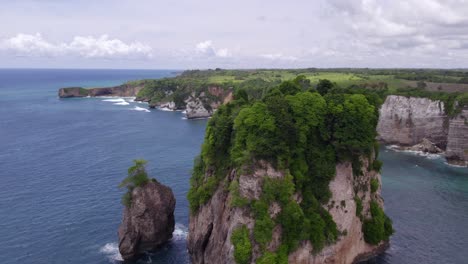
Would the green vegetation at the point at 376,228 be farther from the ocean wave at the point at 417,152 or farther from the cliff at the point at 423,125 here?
the ocean wave at the point at 417,152

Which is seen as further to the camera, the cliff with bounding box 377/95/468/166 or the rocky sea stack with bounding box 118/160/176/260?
the cliff with bounding box 377/95/468/166

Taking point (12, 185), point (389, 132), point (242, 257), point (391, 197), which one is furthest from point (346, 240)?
point (389, 132)

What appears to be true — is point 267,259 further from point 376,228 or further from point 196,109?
Answer: point 196,109

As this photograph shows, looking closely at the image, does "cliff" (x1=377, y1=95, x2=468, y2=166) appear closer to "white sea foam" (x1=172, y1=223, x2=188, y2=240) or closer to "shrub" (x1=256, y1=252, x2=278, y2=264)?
"white sea foam" (x1=172, y1=223, x2=188, y2=240)

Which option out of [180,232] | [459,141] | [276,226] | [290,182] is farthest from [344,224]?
[459,141]

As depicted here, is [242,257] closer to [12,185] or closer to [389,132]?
[12,185]

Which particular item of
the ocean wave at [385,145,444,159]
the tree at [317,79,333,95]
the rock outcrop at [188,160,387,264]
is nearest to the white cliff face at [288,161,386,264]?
the rock outcrop at [188,160,387,264]
